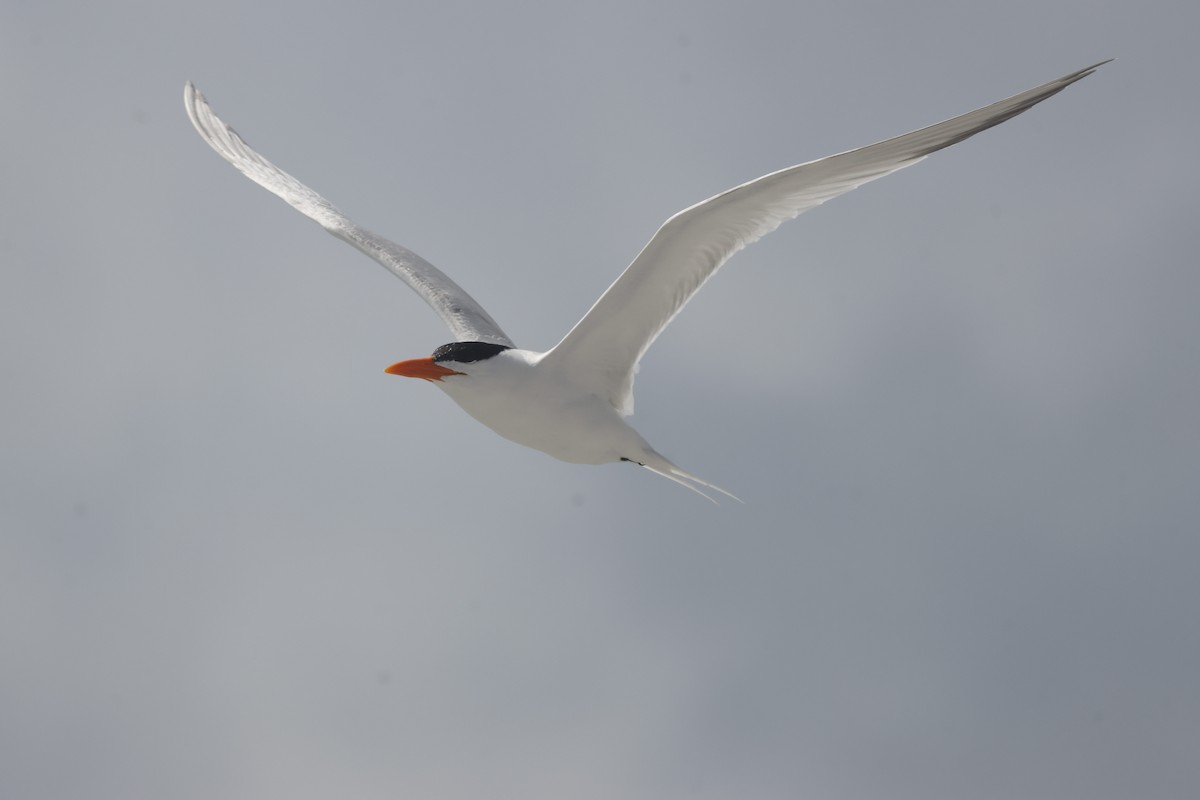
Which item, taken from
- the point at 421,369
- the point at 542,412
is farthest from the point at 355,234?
the point at 542,412

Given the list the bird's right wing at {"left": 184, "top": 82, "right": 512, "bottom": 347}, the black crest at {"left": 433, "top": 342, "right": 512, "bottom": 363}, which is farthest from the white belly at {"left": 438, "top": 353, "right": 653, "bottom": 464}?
the bird's right wing at {"left": 184, "top": 82, "right": 512, "bottom": 347}

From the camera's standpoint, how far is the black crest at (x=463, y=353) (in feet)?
A: 28.5

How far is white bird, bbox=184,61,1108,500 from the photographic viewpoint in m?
7.38

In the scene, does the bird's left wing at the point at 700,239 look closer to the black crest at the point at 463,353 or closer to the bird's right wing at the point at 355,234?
the black crest at the point at 463,353

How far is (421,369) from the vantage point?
873 centimetres

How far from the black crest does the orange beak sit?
0.21 feet

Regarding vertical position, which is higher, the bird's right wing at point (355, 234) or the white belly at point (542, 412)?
the bird's right wing at point (355, 234)

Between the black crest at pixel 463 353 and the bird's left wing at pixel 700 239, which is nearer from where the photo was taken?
the bird's left wing at pixel 700 239

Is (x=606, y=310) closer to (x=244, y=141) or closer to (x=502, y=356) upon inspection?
(x=502, y=356)

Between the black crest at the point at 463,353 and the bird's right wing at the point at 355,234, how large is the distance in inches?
45.0

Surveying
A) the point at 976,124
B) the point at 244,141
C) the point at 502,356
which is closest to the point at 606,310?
the point at 502,356

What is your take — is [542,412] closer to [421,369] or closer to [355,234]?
[421,369]

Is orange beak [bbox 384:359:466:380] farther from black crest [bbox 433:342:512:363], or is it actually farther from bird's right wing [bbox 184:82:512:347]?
bird's right wing [bbox 184:82:512:347]

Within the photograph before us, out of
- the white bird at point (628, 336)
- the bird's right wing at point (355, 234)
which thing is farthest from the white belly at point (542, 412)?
the bird's right wing at point (355, 234)
